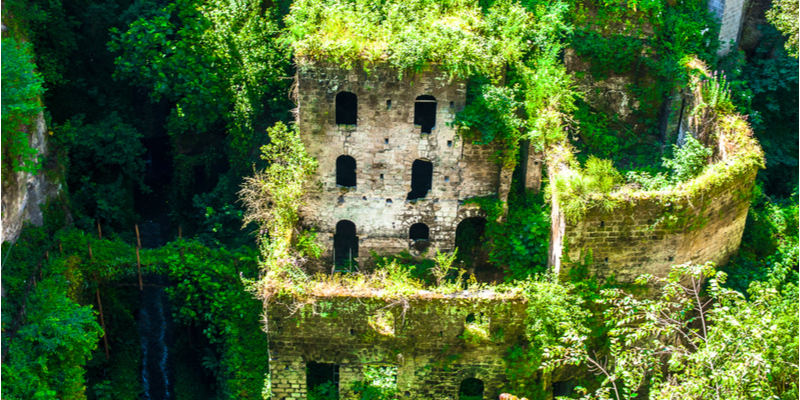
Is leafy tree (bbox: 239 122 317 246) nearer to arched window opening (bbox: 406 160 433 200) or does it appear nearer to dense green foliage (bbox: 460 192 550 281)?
arched window opening (bbox: 406 160 433 200)

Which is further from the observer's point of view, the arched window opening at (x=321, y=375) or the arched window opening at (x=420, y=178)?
the arched window opening at (x=420, y=178)

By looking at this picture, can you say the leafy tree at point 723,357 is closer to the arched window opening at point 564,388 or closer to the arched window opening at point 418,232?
the arched window opening at point 564,388

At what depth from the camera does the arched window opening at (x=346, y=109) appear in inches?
868

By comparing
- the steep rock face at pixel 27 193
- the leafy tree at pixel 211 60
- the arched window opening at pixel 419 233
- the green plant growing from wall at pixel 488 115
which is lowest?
the arched window opening at pixel 419 233

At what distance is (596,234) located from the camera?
57.9ft

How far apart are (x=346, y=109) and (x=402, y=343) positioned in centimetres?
797

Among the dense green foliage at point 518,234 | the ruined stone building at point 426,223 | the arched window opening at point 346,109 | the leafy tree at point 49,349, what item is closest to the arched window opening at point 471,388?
the ruined stone building at point 426,223

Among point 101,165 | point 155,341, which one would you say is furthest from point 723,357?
point 101,165

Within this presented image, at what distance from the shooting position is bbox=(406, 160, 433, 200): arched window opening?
23891 mm

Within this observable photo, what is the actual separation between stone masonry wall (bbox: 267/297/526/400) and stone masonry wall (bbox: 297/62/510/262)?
531 cm

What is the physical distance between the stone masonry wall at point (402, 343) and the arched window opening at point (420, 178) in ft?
24.6

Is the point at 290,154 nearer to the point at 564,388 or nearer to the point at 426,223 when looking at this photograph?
the point at 426,223

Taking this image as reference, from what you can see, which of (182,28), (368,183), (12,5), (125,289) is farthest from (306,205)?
(12,5)

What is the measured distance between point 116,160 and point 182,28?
432 centimetres
